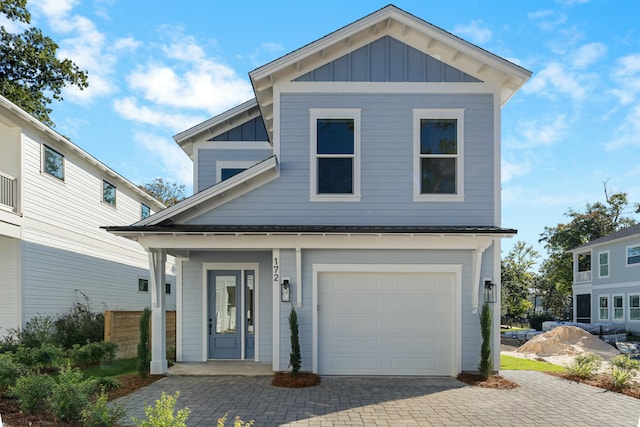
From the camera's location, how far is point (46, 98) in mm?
22766

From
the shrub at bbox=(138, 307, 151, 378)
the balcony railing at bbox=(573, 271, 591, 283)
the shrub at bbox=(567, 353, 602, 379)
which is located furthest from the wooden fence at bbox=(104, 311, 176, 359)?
the balcony railing at bbox=(573, 271, 591, 283)

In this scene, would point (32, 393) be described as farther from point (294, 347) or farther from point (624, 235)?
point (624, 235)

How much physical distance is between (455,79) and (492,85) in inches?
33.8

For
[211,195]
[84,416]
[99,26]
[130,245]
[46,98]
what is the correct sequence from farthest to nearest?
[46,98] → [130,245] → [99,26] → [211,195] → [84,416]

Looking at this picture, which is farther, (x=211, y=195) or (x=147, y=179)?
(x=147, y=179)

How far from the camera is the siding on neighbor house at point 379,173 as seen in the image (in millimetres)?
9922

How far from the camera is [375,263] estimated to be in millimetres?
9727

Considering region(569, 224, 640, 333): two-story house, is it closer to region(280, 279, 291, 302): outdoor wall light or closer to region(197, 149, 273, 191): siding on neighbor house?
region(197, 149, 273, 191): siding on neighbor house

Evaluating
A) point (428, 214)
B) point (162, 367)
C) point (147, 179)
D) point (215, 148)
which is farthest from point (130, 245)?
point (147, 179)

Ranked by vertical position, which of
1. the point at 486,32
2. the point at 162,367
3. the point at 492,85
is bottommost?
the point at 162,367

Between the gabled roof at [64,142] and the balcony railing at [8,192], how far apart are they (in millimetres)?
1598

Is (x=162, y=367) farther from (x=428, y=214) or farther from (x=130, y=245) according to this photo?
(x=130, y=245)

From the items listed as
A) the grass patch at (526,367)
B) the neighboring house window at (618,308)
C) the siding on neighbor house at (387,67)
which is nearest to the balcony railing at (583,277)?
the neighboring house window at (618,308)

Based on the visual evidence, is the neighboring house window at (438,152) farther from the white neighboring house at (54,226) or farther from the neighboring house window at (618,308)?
the neighboring house window at (618,308)
